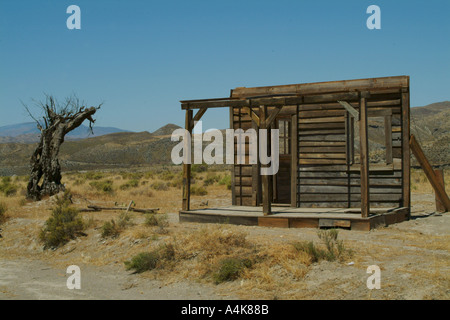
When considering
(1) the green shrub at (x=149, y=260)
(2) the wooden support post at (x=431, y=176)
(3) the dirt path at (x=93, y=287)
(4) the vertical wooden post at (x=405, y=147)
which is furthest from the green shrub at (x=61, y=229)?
(2) the wooden support post at (x=431, y=176)

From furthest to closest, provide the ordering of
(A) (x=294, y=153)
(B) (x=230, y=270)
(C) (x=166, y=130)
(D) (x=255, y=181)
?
(C) (x=166, y=130), (D) (x=255, y=181), (A) (x=294, y=153), (B) (x=230, y=270)

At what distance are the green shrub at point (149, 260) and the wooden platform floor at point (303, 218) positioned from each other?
2911mm

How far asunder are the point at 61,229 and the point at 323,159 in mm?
6711

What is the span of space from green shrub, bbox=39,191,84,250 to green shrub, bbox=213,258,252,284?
15.4ft

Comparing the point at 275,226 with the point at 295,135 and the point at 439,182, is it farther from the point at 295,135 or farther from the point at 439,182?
the point at 439,182

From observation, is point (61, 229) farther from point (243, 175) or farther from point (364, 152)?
point (364, 152)

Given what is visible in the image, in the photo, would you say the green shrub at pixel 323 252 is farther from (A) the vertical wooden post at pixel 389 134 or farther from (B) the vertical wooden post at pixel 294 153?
(B) the vertical wooden post at pixel 294 153

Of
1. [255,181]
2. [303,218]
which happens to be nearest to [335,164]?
[255,181]

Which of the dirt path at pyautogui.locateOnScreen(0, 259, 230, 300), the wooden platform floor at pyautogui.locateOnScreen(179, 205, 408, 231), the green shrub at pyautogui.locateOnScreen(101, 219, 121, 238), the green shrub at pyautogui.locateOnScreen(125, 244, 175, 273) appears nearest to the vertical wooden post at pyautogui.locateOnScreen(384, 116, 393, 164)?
the wooden platform floor at pyautogui.locateOnScreen(179, 205, 408, 231)

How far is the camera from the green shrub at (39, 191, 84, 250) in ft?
33.8

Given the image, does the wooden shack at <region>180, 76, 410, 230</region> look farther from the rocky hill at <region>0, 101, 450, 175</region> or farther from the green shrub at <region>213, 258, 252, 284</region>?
the rocky hill at <region>0, 101, 450, 175</region>

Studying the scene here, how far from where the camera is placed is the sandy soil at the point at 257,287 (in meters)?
5.98

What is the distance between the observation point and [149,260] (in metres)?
7.79

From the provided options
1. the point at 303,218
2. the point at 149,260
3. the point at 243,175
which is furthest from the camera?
the point at 243,175
